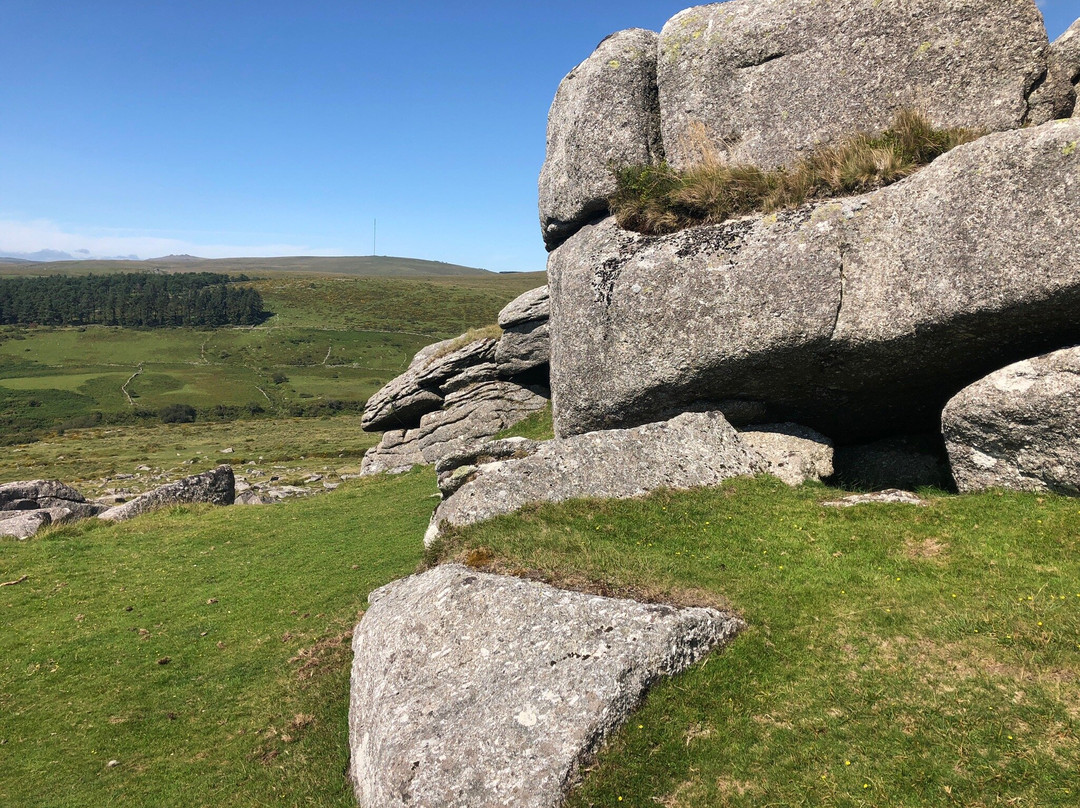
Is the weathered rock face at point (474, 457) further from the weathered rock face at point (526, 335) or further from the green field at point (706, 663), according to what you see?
the weathered rock face at point (526, 335)

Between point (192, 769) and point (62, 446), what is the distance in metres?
117

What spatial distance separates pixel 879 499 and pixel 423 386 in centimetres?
2968

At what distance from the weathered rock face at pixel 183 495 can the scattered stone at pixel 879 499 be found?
2597 centimetres

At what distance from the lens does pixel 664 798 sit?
7.87m

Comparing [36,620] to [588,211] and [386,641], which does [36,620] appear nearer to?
[386,641]

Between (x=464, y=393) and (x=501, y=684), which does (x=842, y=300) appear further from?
(x=464, y=393)

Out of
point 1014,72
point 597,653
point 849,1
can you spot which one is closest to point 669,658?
point 597,653

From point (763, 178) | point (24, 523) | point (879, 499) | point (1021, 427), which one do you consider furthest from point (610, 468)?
point (24, 523)

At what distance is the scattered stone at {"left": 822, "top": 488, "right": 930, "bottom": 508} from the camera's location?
46.6ft

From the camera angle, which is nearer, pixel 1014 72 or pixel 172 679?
pixel 172 679

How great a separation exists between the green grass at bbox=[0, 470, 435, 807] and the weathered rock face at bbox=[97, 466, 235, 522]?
157 cm

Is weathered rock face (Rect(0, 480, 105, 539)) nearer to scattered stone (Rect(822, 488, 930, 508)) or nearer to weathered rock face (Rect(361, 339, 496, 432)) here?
weathered rock face (Rect(361, 339, 496, 432))

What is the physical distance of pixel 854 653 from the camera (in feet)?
31.1

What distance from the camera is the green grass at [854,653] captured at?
748 centimetres
